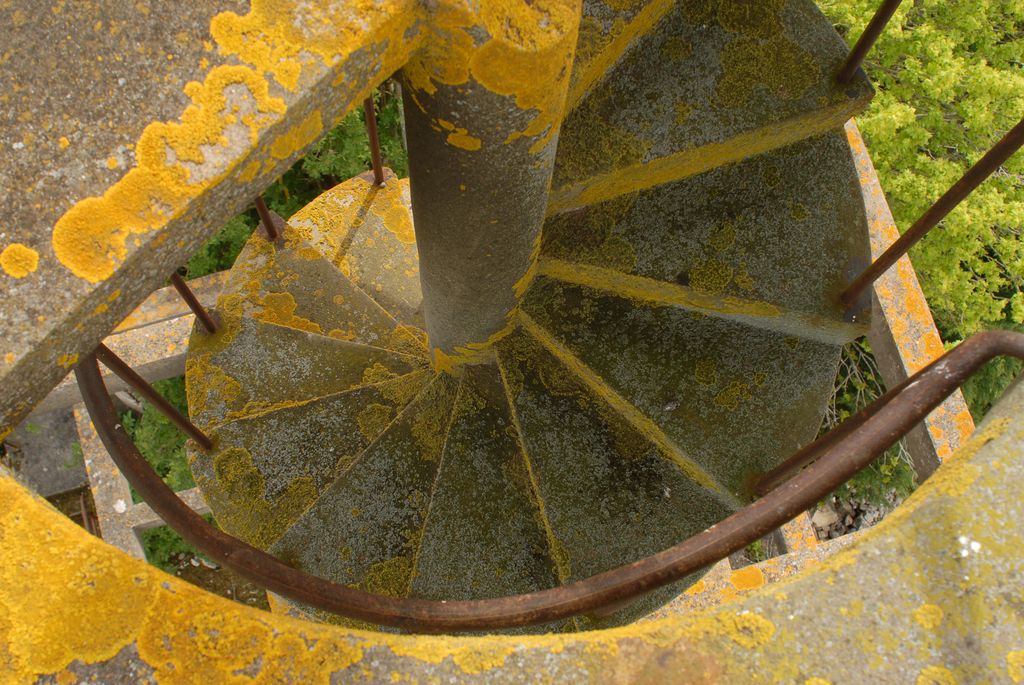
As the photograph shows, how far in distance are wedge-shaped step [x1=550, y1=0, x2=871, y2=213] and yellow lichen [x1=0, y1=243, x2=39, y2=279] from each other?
2.15 meters

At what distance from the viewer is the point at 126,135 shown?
1195mm

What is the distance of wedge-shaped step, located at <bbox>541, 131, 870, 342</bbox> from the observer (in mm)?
3078

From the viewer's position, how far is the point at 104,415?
2289mm

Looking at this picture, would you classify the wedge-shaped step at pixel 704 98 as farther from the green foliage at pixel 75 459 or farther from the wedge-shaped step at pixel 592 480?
the green foliage at pixel 75 459

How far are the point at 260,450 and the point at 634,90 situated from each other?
2.48m

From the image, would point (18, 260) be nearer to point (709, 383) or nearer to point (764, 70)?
point (709, 383)

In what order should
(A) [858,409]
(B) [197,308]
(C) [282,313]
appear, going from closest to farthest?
(B) [197,308]
(C) [282,313]
(A) [858,409]

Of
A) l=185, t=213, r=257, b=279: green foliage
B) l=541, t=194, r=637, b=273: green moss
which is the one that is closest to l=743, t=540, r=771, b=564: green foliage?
l=541, t=194, r=637, b=273: green moss

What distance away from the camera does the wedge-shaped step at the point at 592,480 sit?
3.21 metres

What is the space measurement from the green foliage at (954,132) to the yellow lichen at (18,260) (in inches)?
258

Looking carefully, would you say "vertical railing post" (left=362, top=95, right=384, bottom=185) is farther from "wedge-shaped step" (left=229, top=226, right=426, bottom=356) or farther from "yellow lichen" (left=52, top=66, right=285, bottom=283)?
"yellow lichen" (left=52, top=66, right=285, bottom=283)

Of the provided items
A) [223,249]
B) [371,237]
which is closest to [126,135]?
[371,237]

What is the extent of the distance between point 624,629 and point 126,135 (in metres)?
1.12

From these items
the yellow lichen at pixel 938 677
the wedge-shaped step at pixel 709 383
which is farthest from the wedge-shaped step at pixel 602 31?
the yellow lichen at pixel 938 677
